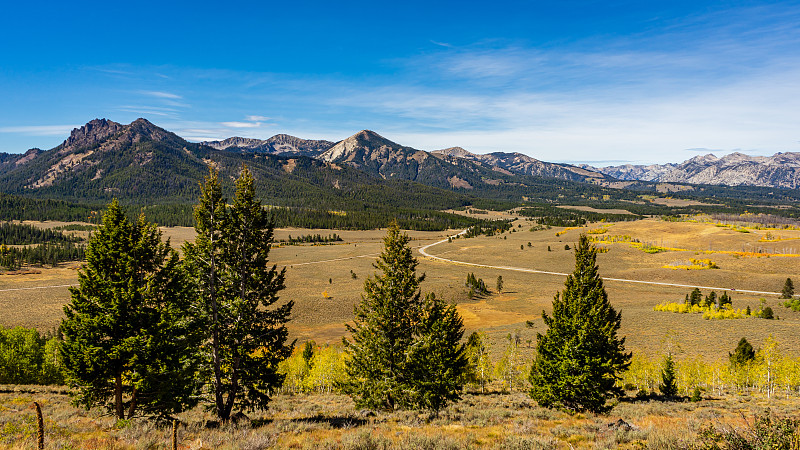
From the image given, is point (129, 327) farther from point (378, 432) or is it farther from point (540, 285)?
point (540, 285)

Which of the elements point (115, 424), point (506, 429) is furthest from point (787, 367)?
point (115, 424)

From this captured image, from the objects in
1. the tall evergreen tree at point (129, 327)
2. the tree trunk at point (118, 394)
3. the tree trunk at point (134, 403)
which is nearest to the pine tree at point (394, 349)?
the tall evergreen tree at point (129, 327)

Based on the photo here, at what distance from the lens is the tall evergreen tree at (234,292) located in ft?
60.4

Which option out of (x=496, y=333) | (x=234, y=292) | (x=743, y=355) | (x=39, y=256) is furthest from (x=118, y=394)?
(x=39, y=256)

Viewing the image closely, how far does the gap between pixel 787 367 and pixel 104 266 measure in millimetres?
53816

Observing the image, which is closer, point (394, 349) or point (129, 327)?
point (129, 327)

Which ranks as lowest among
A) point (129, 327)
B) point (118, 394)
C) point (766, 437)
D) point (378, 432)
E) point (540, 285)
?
point (540, 285)

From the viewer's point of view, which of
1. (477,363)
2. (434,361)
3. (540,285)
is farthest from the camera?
(540,285)

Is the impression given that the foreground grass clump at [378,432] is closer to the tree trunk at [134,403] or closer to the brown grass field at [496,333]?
the brown grass field at [496,333]

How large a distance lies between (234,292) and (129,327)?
445 centimetres

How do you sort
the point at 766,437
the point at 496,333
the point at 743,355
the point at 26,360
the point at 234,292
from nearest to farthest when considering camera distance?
the point at 766,437, the point at 234,292, the point at 743,355, the point at 26,360, the point at 496,333

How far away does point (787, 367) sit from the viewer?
117 ft

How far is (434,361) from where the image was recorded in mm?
25531

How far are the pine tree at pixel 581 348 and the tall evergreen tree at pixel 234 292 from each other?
1606 cm
